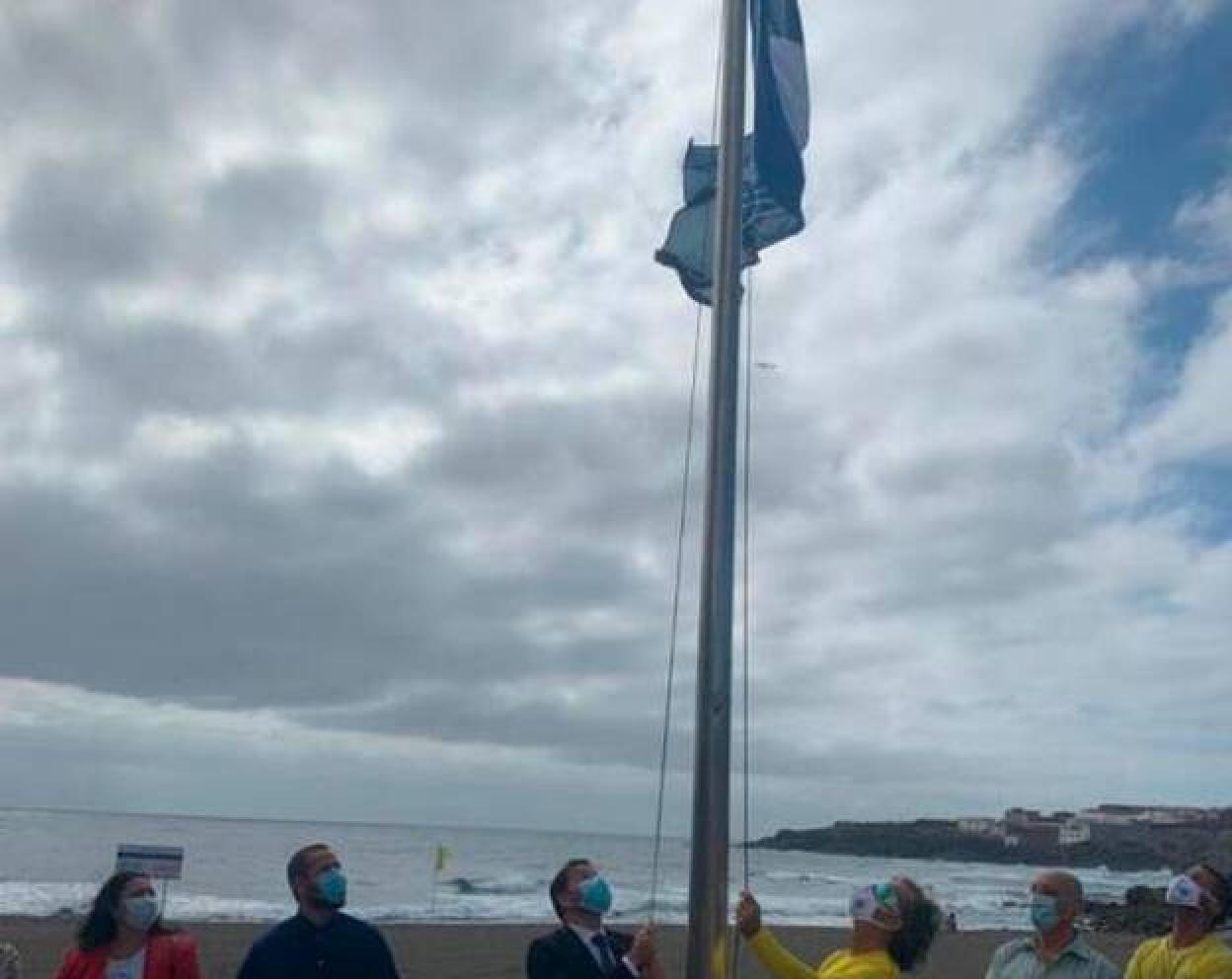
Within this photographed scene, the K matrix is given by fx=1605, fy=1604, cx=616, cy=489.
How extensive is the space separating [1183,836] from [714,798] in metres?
108

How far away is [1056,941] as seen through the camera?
19.6 ft

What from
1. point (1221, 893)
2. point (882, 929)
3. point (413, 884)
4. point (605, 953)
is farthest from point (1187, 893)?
point (413, 884)

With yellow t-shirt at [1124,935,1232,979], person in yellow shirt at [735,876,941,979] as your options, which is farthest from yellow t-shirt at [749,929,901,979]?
yellow t-shirt at [1124,935,1232,979]

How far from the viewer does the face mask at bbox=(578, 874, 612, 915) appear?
222 inches

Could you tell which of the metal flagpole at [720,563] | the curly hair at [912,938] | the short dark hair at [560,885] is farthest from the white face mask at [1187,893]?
the short dark hair at [560,885]

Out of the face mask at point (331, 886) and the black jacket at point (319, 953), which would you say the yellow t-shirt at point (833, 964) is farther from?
the face mask at point (331, 886)

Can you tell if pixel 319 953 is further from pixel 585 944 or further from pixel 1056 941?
pixel 1056 941

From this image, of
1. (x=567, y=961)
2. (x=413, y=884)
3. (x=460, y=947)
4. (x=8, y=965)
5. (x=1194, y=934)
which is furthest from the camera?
(x=413, y=884)

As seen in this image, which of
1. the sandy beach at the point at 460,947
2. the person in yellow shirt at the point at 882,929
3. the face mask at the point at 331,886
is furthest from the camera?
the sandy beach at the point at 460,947

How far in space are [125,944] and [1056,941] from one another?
11.4 ft

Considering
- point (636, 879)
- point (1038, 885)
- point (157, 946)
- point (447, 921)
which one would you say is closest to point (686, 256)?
point (1038, 885)

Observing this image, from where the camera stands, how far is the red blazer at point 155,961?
5.95 meters

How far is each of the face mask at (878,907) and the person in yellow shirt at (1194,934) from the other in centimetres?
111

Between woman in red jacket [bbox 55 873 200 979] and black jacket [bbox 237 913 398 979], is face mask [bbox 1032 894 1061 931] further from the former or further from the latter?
woman in red jacket [bbox 55 873 200 979]
